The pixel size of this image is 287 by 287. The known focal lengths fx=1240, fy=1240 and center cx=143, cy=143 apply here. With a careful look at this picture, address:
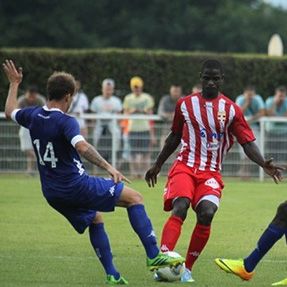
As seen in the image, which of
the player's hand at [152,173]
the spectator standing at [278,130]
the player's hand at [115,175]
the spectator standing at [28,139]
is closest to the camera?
the player's hand at [115,175]

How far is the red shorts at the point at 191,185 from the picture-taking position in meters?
12.0

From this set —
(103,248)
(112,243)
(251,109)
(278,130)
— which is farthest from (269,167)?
(278,130)

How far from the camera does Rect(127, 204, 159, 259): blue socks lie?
11.3 m

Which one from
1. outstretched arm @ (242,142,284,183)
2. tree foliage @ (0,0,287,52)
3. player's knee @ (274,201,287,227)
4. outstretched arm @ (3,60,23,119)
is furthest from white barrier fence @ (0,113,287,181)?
tree foliage @ (0,0,287,52)

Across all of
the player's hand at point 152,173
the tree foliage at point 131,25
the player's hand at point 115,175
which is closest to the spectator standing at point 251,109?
the player's hand at point 152,173

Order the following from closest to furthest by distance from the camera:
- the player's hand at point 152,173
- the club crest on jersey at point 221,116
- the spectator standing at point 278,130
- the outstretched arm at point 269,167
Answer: the outstretched arm at point 269,167, the club crest on jersey at point 221,116, the player's hand at point 152,173, the spectator standing at point 278,130

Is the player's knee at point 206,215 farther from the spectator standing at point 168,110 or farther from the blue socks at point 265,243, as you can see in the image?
the spectator standing at point 168,110

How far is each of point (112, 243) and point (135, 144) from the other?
10683 mm

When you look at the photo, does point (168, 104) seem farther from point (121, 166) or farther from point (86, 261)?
point (86, 261)

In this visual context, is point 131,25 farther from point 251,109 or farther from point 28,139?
point 28,139

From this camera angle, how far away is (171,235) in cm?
1167

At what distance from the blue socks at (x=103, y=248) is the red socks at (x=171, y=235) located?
51 cm

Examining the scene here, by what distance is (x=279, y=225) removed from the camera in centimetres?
1151

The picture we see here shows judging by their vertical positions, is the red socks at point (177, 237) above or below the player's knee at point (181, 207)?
below
